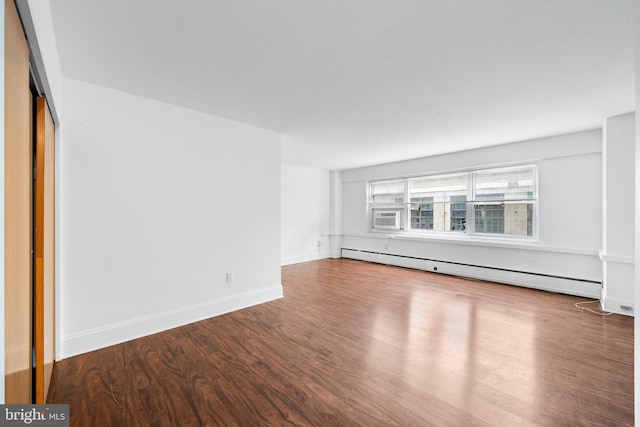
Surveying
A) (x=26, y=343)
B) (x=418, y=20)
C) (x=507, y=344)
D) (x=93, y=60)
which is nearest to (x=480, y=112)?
(x=418, y=20)

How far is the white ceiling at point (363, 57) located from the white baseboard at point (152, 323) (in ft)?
7.44

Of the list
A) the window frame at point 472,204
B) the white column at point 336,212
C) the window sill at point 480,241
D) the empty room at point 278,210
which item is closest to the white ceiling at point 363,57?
the empty room at point 278,210

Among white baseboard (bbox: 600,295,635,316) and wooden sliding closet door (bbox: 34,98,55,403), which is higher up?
wooden sliding closet door (bbox: 34,98,55,403)

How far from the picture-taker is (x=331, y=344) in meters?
2.47

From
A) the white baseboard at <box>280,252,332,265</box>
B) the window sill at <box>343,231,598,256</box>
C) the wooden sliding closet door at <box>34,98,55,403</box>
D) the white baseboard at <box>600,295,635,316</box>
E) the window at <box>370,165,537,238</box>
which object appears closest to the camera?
the wooden sliding closet door at <box>34,98,55,403</box>

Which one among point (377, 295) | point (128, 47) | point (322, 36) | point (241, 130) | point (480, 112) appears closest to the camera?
point (322, 36)

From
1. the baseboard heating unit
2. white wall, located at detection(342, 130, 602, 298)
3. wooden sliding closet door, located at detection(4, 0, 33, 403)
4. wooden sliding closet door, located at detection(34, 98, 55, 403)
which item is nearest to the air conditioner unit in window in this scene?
the baseboard heating unit

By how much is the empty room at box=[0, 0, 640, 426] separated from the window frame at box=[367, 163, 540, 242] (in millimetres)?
75

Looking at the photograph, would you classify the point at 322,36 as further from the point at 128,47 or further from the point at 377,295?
the point at 377,295

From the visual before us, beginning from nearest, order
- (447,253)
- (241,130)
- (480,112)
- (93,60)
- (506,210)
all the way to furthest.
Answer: (93,60)
(480,112)
(241,130)
(506,210)
(447,253)

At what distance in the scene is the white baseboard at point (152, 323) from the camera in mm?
2271

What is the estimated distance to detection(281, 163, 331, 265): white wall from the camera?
615 centimetres

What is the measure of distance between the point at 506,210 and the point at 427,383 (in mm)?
3940

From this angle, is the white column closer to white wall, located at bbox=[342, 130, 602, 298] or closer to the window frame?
the window frame
